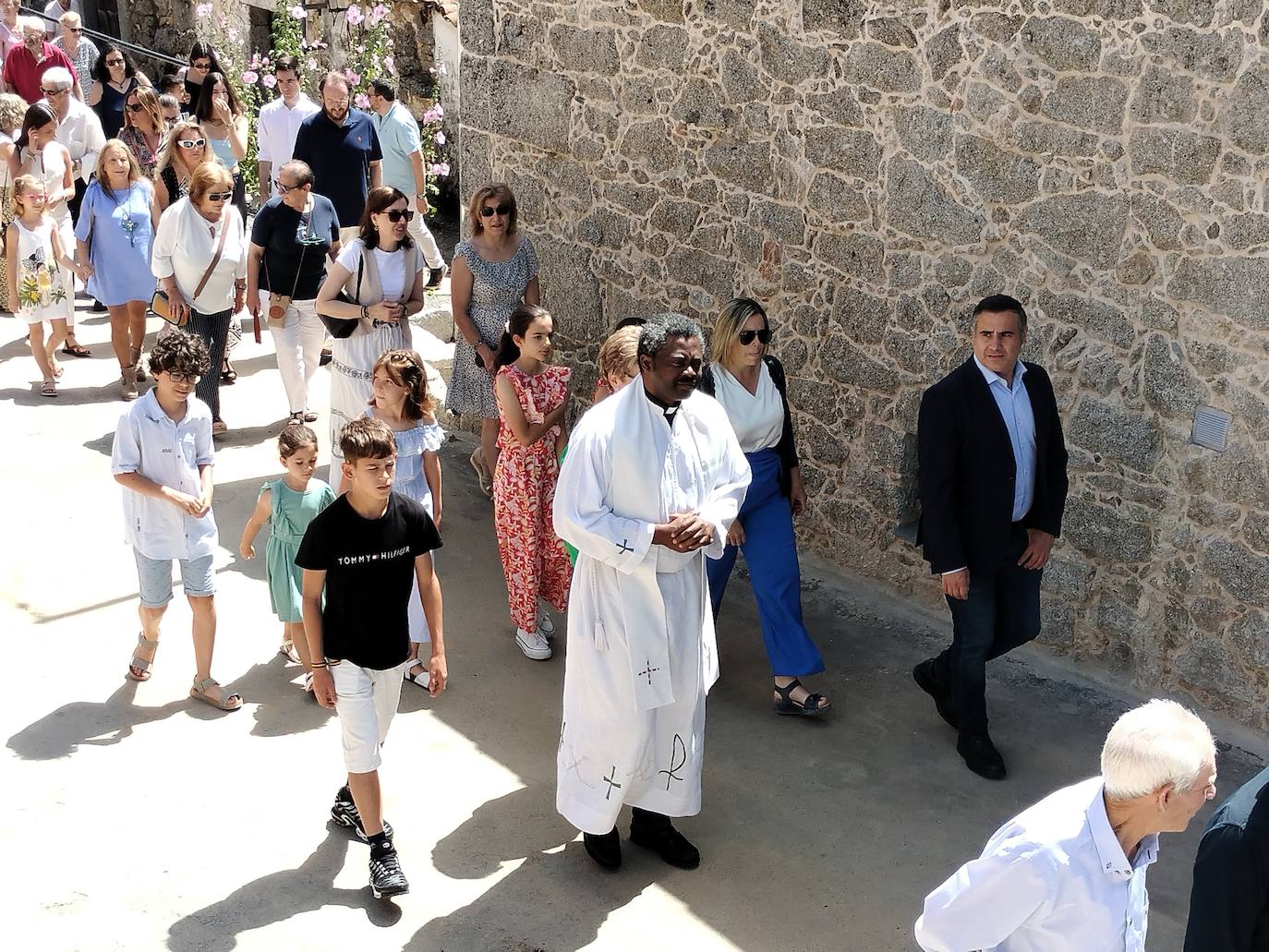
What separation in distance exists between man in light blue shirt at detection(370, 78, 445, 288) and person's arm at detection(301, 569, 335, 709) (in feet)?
19.3

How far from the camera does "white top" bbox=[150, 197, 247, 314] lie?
7.68m

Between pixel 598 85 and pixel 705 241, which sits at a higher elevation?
pixel 598 85

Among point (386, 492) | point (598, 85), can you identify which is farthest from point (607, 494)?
point (598, 85)

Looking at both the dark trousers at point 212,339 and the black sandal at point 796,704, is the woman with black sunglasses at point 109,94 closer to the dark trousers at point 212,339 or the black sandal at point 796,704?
the dark trousers at point 212,339

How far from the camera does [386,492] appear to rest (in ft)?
14.2

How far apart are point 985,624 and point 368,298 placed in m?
3.28

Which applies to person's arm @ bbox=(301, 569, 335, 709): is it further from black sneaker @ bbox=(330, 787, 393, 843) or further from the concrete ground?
the concrete ground

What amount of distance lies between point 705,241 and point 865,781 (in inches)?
117

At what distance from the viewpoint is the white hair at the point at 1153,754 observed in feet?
9.06

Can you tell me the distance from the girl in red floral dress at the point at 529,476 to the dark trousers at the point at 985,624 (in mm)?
1795

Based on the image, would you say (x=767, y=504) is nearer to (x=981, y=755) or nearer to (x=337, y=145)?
(x=981, y=755)

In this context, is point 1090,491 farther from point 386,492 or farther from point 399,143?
point 399,143

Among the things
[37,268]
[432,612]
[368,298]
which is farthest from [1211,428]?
[37,268]

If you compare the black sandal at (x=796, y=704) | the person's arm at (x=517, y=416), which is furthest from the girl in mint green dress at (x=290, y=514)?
the black sandal at (x=796, y=704)
